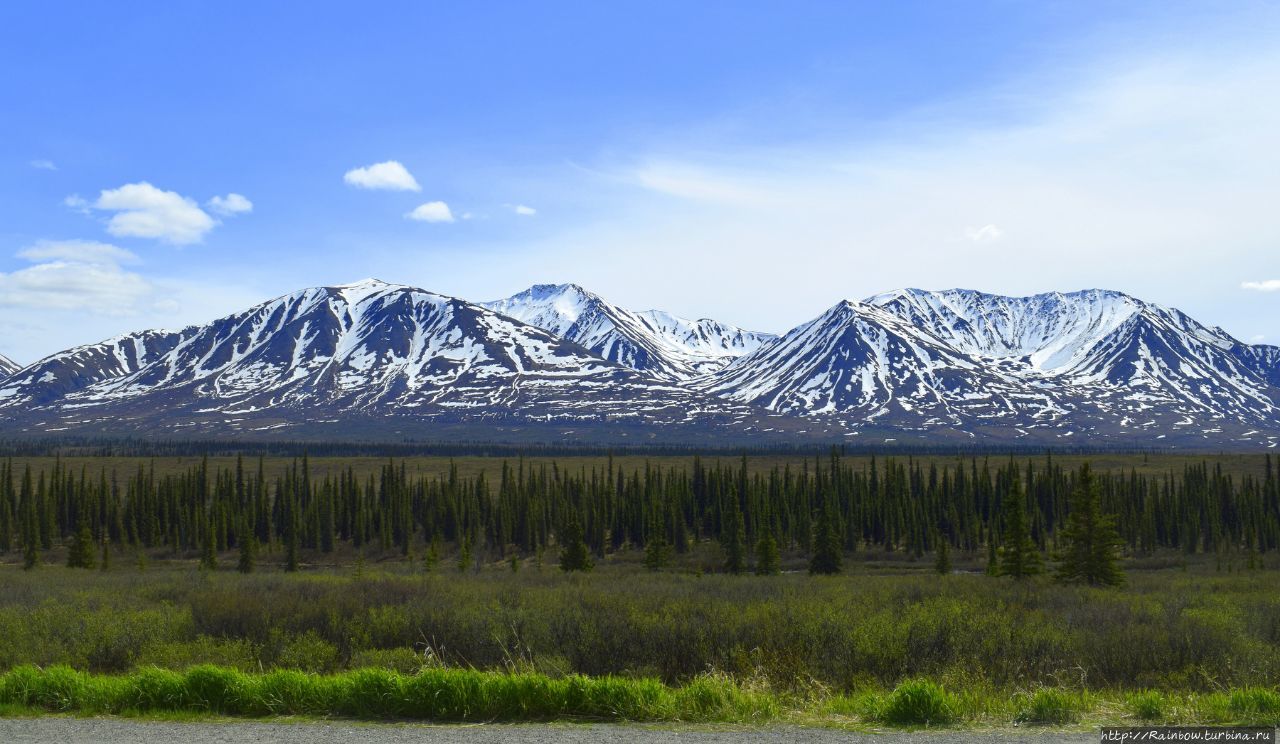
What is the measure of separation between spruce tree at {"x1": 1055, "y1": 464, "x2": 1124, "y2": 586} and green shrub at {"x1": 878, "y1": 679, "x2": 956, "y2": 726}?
36763mm

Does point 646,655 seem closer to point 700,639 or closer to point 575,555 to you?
point 700,639

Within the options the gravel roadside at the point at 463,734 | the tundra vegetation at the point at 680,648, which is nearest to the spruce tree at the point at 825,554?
the tundra vegetation at the point at 680,648

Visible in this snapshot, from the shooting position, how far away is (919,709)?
525 inches

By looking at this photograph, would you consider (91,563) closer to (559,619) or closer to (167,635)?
(167,635)

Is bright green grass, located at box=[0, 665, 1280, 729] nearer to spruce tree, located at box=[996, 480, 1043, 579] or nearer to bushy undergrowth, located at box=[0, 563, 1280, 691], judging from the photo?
bushy undergrowth, located at box=[0, 563, 1280, 691]

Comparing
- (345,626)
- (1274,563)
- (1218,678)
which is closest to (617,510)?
(1274,563)

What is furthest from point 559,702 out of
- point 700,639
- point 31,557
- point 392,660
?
point 31,557

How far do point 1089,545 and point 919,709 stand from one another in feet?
126

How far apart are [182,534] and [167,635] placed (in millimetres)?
88083

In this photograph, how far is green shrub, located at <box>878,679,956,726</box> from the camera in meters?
13.3

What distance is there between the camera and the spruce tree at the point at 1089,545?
45.5 m

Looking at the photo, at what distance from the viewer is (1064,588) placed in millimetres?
41125

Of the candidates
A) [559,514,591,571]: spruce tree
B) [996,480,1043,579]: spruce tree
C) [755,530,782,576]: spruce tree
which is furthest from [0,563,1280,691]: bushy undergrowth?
A: [559,514,591,571]: spruce tree

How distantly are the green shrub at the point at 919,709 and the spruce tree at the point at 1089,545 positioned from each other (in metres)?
36.8
